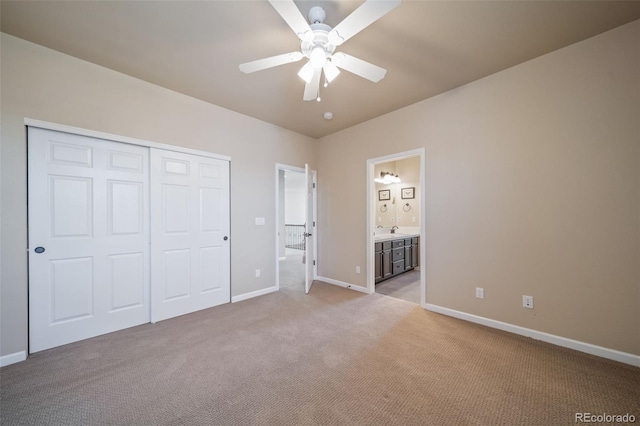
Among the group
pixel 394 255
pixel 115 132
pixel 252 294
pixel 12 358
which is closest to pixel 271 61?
pixel 115 132

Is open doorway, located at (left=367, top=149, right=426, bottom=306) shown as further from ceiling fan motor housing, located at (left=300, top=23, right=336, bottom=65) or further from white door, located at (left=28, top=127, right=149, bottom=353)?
white door, located at (left=28, top=127, right=149, bottom=353)

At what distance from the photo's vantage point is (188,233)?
3154mm

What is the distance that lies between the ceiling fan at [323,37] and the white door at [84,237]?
1976 millimetres

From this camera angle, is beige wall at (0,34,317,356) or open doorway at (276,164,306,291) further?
open doorway at (276,164,306,291)

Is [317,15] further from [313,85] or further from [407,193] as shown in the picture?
[407,193]

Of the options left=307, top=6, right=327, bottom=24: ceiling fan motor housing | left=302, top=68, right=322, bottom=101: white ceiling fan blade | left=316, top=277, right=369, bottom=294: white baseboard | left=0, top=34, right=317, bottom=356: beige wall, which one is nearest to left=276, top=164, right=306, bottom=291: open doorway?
left=316, top=277, right=369, bottom=294: white baseboard

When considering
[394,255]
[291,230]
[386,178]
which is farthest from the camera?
[291,230]

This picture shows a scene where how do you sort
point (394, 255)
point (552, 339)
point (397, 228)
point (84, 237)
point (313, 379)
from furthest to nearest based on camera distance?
1. point (397, 228)
2. point (394, 255)
3. point (84, 237)
4. point (552, 339)
5. point (313, 379)

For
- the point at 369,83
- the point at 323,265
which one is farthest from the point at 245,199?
the point at 369,83

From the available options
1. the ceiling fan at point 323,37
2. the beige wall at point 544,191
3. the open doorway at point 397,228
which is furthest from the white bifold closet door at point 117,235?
the beige wall at point 544,191

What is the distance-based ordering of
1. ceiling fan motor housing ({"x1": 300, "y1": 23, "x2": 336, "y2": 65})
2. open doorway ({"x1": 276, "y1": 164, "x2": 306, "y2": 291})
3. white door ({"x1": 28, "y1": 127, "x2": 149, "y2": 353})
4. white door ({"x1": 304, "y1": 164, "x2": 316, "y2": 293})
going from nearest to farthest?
ceiling fan motor housing ({"x1": 300, "y1": 23, "x2": 336, "y2": 65}) → white door ({"x1": 28, "y1": 127, "x2": 149, "y2": 353}) → white door ({"x1": 304, "y1": 164, "x2": 316, "y2": 293}) → open doorway ({"x1": 276, "y1": 164, "x2": 306, "y2": 291})

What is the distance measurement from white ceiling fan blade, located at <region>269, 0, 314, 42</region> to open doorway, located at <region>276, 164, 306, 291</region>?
8.43 feet

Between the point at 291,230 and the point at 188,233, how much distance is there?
678cm

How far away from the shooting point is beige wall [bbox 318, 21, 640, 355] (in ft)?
6.61
